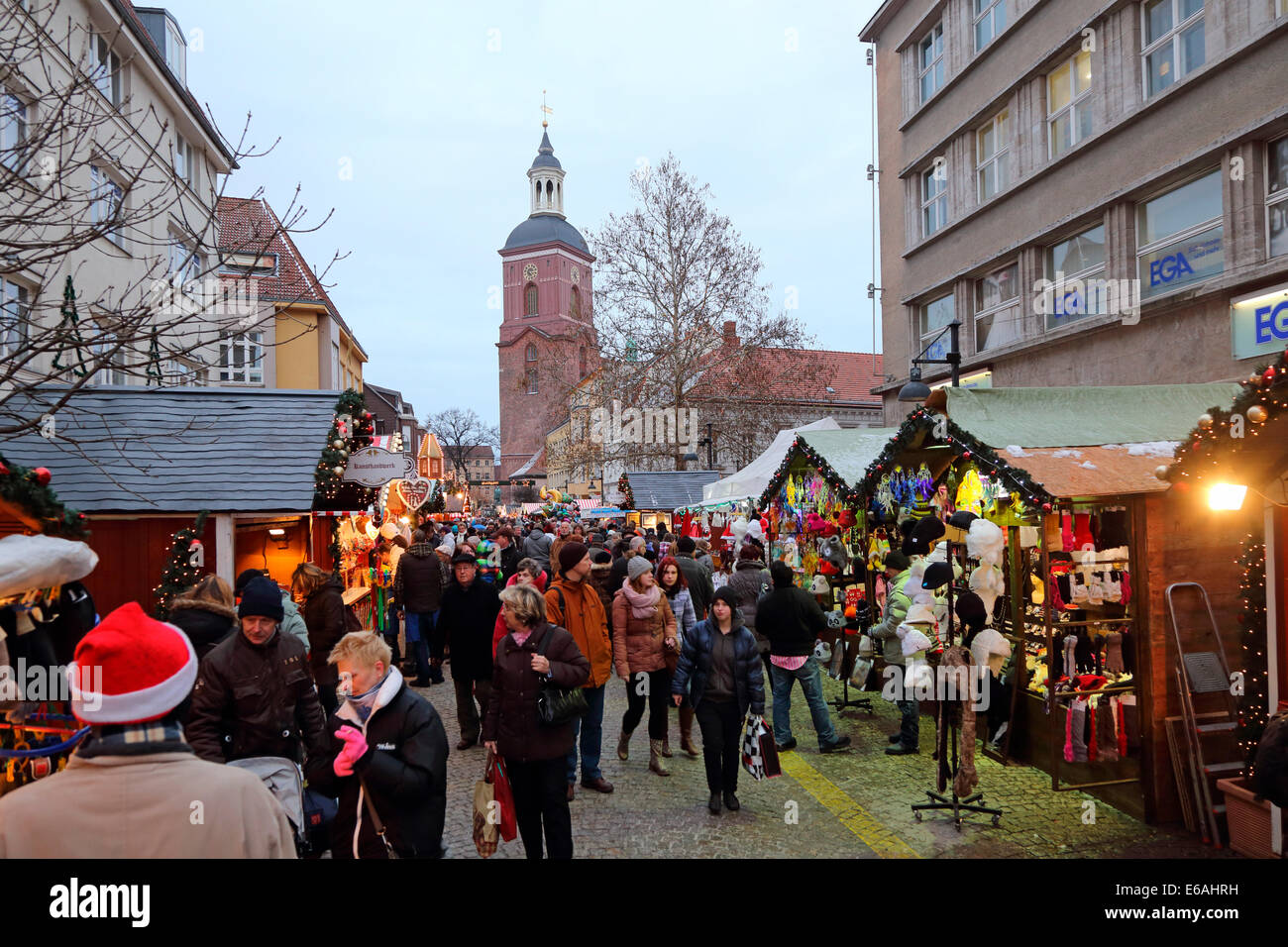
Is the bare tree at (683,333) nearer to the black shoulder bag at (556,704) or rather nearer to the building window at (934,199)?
the building window at (934,199)

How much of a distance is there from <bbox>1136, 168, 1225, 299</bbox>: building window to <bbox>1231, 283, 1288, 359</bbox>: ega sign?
0.80 metres

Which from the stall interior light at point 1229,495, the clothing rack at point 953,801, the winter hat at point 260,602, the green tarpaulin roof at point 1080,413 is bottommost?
the clothing rack at point 953,801

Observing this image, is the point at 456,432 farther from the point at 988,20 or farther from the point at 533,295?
the point at 988,20

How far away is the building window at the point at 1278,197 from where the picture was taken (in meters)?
10.0

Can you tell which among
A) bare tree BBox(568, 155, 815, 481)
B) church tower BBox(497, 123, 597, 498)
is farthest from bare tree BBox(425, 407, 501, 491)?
bare tree BBox(568, 155, 815, 481)

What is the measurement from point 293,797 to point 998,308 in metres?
16.3

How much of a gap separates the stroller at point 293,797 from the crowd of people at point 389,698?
0.02m

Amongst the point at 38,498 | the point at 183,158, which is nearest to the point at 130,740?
the point at 38,498

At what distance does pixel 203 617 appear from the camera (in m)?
4.92

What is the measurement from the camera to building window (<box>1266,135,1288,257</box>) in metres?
10.0

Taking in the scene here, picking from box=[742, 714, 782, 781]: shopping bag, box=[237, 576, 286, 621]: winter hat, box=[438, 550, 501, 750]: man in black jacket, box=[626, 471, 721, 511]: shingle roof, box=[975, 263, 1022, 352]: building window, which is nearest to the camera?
box=[237, 576, 286, 621]: winter hat

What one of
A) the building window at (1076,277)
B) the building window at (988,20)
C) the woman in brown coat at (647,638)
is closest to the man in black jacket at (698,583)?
the woman in brown coat at (647,638)

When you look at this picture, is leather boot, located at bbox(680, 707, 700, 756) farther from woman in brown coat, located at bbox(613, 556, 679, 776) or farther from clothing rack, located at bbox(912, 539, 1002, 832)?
clothing rack, located at bbox(912, 539, 1002, 832)
